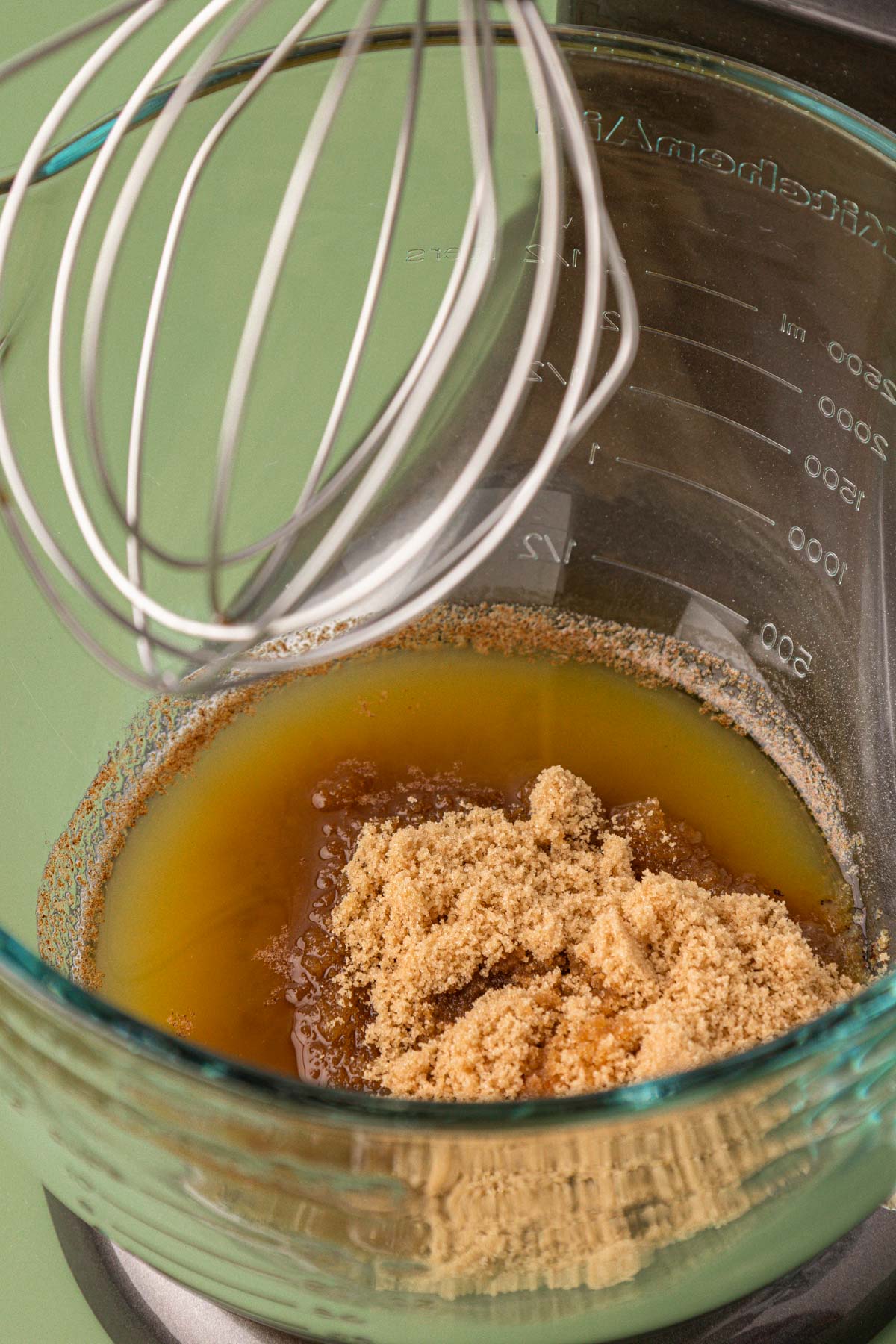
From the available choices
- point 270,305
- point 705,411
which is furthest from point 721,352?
point 270,305

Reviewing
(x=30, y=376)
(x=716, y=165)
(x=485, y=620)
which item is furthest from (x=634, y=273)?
(x=30, y=376)

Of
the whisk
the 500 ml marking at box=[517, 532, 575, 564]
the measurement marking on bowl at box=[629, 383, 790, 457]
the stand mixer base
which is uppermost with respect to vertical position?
the measurement marking on bowl at box=[629, 383, 790, 457]

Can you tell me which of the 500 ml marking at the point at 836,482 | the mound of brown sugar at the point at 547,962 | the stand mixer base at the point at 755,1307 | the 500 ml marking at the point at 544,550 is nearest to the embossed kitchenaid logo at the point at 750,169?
the 500 ml marking at the point at 836,482

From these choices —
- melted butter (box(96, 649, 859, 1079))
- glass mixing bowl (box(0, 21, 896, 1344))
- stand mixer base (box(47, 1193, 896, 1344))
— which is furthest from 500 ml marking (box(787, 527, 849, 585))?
stand mixer base (box(47, 1193, 896, 1344))

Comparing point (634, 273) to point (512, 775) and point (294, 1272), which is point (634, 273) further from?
point (294, 1272)

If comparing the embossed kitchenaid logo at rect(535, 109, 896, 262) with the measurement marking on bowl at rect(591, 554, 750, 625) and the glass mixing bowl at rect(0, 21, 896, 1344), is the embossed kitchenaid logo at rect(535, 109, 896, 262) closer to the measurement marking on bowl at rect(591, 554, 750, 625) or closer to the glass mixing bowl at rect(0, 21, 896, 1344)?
the glass mixing bowl at rect(0, 21, 896, 1344)

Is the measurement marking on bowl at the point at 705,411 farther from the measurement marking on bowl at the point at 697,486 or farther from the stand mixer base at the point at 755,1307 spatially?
the stand mixer base at the point at 755,1307

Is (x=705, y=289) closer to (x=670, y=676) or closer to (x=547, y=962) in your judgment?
(x=670, y=676)
